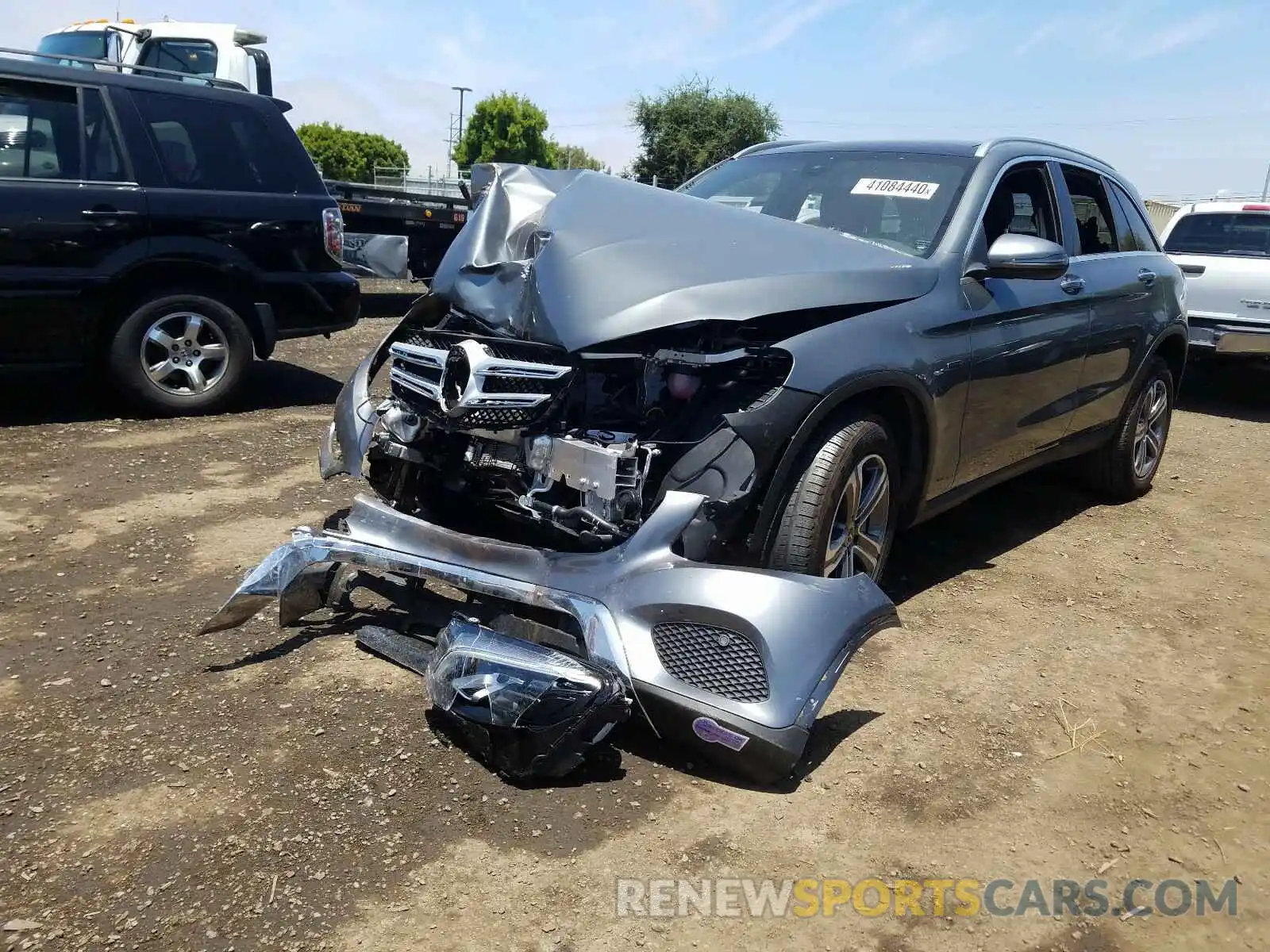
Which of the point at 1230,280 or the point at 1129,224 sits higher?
the point at 1129,224

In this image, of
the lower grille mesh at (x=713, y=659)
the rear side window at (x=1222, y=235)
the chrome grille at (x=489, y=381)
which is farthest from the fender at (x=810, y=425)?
the rear side window at (x=1222, y=235)

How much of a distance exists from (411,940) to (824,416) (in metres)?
1.93

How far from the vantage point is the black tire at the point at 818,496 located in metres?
3.23

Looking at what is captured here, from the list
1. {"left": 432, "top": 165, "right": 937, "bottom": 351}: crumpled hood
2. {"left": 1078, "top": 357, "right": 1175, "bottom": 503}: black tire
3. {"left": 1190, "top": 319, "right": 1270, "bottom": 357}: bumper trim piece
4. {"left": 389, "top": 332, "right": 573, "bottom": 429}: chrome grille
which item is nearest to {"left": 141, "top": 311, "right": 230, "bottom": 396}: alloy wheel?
{"left": 432, "top": 165, "right": 937, "bottom": 351}: crumpled hood

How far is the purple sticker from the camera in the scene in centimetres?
269

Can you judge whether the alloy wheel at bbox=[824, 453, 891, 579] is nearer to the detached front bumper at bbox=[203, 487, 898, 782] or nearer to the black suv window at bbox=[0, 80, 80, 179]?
the detached front bumper at bbox=[203, 487, 898, 782]

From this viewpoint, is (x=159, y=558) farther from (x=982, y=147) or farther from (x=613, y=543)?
(x=982, y=147)

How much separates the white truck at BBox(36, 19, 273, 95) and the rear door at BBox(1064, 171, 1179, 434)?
7784 mm

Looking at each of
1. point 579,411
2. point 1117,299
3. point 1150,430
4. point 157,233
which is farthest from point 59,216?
point 1150,430

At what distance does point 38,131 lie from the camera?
5969 millimetres

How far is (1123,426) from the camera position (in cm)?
559

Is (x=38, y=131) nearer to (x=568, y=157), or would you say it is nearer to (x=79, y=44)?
(x=79, y=44)

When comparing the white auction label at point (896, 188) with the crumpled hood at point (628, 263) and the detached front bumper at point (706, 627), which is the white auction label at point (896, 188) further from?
the detached front bumper at point (706, 627)

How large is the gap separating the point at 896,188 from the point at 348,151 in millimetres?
50455
